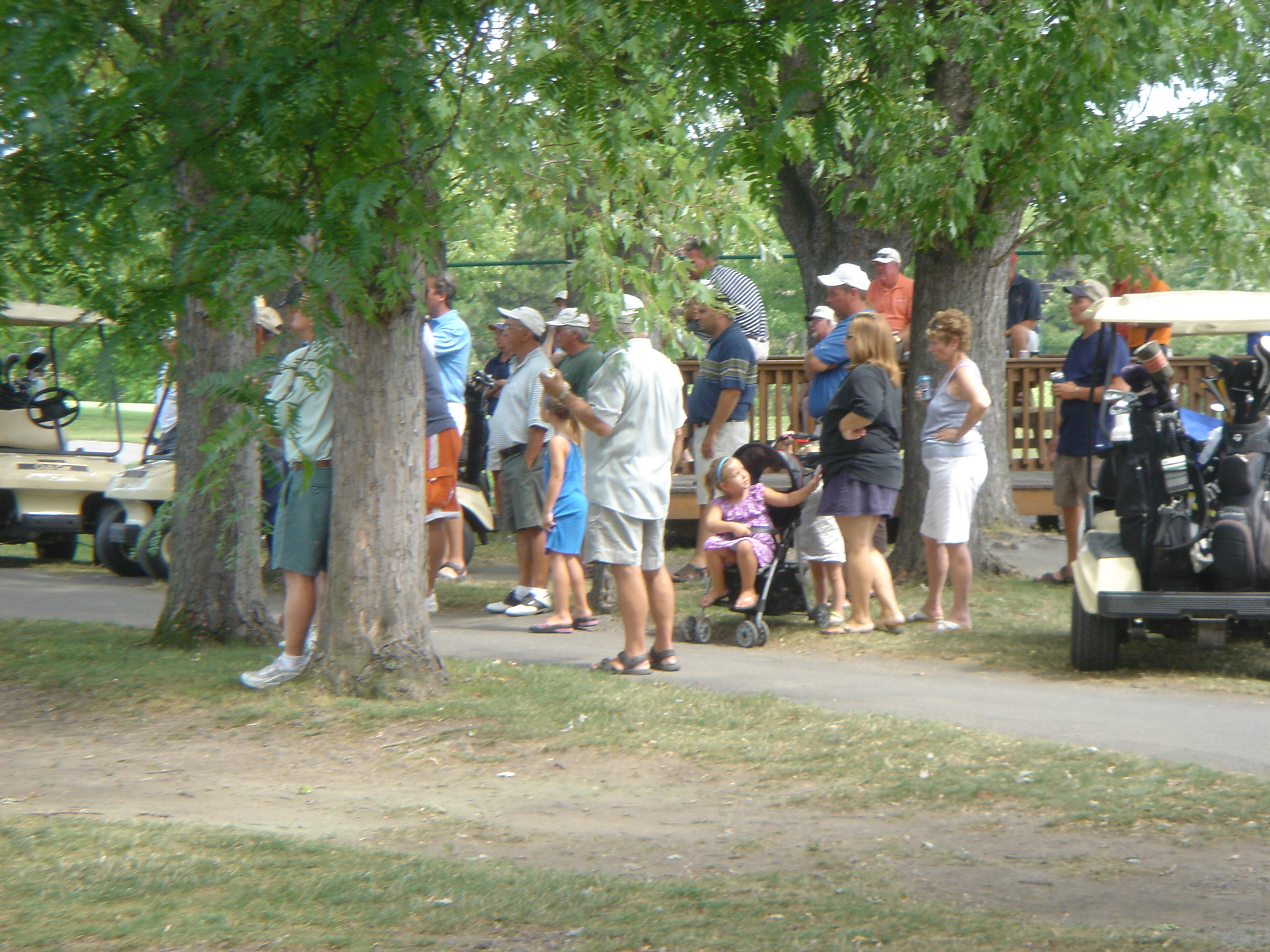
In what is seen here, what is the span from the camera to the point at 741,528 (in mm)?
9688

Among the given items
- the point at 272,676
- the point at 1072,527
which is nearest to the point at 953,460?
the point at 1072,527

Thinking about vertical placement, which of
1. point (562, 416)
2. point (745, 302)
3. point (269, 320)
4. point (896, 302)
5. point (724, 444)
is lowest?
point (724, 444)

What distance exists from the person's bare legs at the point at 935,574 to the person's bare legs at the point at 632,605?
225 centimetres

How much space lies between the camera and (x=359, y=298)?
14.7ft

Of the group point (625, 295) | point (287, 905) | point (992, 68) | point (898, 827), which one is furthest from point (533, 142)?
point (287, 905)

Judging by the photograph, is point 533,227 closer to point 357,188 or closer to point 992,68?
point 992,68

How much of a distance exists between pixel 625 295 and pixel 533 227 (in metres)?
1.35

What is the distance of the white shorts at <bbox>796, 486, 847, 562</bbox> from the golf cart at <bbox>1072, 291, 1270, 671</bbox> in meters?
1.86

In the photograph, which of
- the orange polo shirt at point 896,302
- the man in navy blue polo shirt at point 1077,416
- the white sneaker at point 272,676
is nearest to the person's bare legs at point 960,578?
the man in navy blue polo shirt at point 1077,416

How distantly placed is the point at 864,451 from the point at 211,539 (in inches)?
162

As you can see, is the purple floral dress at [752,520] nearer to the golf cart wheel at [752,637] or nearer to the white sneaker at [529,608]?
the golf cart wheel at [752,637]

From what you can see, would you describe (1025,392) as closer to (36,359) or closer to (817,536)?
(817,536)

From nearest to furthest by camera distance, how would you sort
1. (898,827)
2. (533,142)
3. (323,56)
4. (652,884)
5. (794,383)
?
(323,56), (652,884), (898,827), (533,142), (794,383)

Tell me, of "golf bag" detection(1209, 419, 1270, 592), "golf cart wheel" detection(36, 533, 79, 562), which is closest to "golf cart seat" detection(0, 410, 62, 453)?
"golf cart wheel" detection(36, 533, 79, 562)
